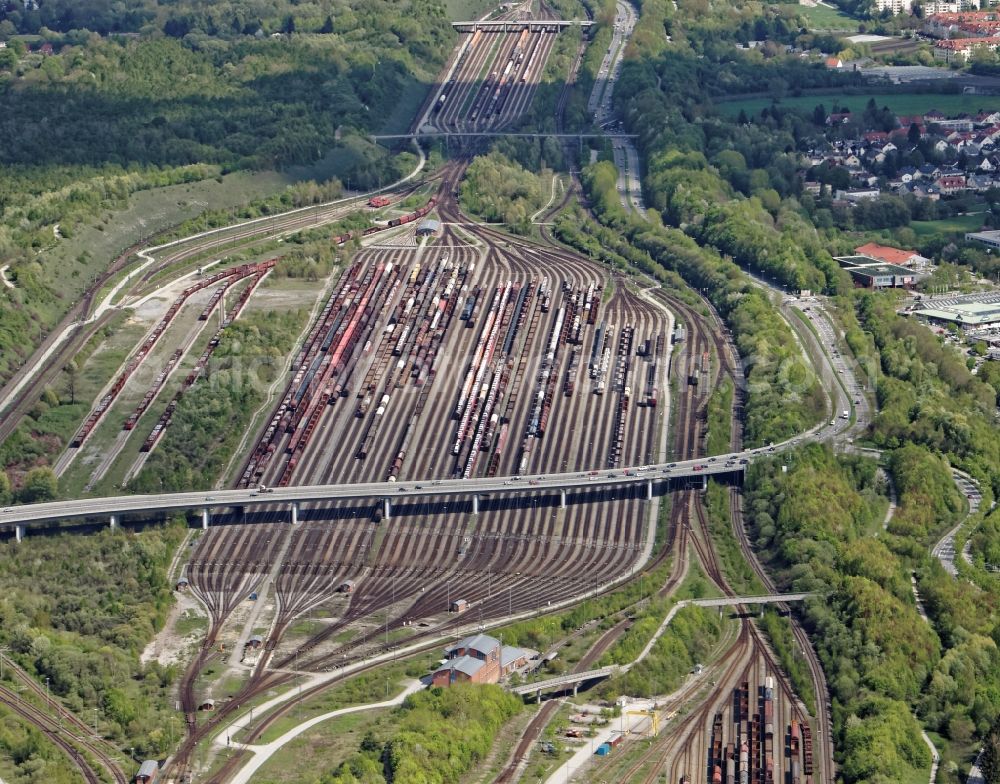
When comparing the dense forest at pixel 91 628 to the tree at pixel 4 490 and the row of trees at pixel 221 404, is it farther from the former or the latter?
the row of trees at pixel 221 404

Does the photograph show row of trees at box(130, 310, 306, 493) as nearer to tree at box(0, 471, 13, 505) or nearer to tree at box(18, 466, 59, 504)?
tree at box(18, 466, 59, 504)

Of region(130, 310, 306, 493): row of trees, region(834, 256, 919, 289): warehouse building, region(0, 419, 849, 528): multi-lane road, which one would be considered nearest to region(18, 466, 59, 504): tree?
region(0, 419, 849, 528): multi-lane road

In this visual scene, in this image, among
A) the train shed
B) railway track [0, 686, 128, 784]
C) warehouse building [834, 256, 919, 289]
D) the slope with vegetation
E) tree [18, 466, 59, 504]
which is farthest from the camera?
warehouse building [834, 256, 919, 289]

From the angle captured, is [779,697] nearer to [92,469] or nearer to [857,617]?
[857,617]

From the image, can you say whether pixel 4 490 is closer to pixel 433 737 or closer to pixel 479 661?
pixel 479 661

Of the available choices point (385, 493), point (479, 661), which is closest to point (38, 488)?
point (385, 493)

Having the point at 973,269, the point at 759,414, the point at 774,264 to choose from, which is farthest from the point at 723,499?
the point at 973,269
